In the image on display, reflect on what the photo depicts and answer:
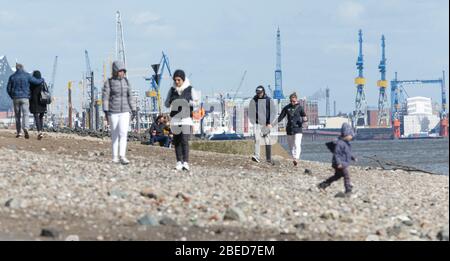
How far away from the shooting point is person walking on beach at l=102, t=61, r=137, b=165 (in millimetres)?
15117

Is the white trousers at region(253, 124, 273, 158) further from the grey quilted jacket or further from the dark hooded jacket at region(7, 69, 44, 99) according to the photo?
the grey quilted jacket

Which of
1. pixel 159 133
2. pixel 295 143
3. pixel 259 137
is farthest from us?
pixel 159 133

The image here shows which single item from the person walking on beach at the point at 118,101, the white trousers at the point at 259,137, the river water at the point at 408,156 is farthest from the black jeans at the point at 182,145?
the white trousers at the point at 259,137

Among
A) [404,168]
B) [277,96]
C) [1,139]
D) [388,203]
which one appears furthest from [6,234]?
[277,96]

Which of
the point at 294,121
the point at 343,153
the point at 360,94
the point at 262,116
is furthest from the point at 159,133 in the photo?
the point at 360,94

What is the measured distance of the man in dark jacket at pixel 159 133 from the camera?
84.8 ft

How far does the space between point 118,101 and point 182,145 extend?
1122mm

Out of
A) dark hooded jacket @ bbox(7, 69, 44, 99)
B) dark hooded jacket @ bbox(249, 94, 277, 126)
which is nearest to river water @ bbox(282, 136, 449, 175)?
dark hooded jacket @ bbox(249, 94, 277, 126)

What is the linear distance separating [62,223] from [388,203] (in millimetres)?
4798

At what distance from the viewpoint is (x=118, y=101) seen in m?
15.1

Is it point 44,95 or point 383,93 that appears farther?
point 383,93

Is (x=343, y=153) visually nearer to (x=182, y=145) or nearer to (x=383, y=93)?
(x=182, y=145)
